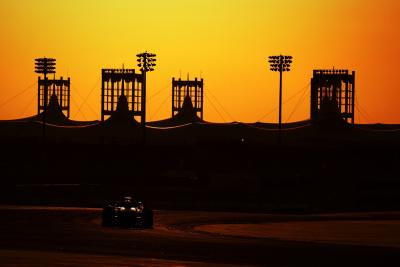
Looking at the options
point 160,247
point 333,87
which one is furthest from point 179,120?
point 160,247

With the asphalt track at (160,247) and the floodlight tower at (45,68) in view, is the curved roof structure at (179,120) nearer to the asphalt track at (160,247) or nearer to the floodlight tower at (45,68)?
the floodlight tower at (45,68)

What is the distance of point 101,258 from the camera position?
1394 inches

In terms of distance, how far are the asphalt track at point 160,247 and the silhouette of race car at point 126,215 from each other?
0.68 meters

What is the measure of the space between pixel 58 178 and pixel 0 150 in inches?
962

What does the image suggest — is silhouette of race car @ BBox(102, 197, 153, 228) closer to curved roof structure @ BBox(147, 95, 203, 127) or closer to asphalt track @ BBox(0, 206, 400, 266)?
asphalt track @ BBox(0, 206, 400, 266)

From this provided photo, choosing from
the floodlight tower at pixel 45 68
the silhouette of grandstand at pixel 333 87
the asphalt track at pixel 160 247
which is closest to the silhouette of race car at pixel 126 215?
the asphalt track at pixel 160 247

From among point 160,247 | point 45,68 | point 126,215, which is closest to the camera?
point 160,247

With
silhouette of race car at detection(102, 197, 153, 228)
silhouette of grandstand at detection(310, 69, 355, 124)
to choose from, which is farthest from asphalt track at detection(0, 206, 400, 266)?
silhouette of grandstand at detection(310, 69, 355, 124)

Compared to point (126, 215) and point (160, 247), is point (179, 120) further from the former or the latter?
point (160, 247)

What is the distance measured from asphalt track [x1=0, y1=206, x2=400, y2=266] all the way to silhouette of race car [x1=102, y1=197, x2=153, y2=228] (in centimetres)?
68

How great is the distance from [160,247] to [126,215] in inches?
587

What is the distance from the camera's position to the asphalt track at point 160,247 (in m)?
35.5

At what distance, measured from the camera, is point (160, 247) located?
41.3 m

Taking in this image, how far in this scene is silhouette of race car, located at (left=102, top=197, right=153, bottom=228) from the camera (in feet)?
183
